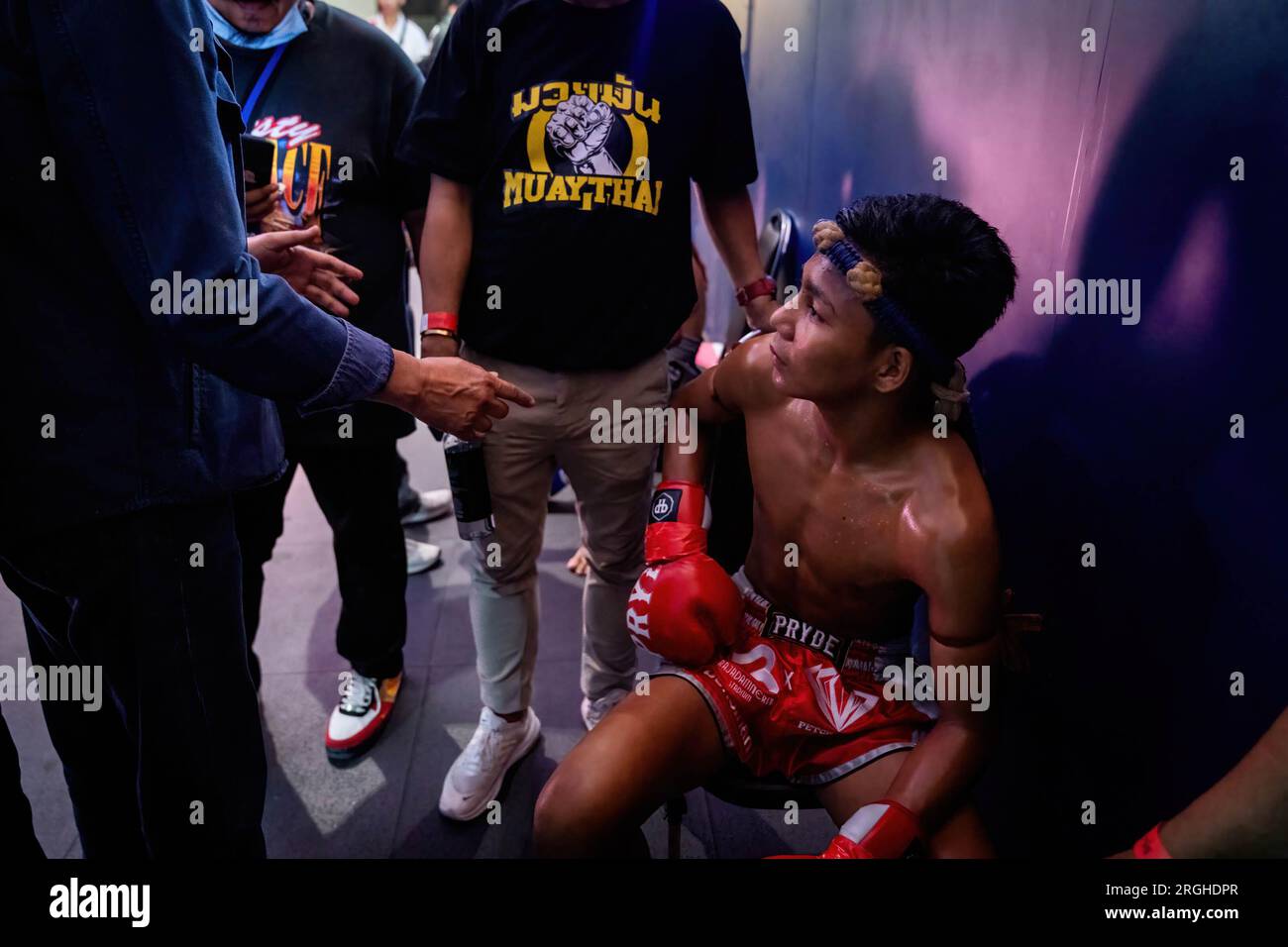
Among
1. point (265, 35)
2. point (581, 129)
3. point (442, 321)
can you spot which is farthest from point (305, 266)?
point (265, 35)

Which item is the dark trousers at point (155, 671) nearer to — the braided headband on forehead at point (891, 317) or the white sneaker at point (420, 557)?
the braided headband on forehead at point (891, 317)

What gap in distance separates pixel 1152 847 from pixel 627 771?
661mm

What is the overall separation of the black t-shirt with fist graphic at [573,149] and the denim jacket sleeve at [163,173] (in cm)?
59

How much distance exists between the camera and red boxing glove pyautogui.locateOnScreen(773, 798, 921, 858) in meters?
1.08

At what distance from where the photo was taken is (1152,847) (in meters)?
0.92

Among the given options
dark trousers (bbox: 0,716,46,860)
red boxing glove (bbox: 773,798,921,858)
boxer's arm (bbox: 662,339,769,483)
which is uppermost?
boxer's arm (bbox: 662,339,769,483)

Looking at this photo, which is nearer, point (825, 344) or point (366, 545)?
point (825, 344)

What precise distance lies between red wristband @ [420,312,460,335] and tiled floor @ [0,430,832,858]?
1059mm

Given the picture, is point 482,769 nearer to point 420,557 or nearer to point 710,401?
point 710,401

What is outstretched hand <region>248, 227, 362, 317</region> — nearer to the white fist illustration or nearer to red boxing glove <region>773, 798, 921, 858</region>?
the white fist illustration

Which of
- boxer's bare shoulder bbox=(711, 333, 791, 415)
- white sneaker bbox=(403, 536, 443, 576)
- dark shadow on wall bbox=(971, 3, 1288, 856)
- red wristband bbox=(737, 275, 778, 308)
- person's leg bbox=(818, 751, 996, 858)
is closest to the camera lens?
dark shadow on wall bbox=(971, 3, 1288, 856)

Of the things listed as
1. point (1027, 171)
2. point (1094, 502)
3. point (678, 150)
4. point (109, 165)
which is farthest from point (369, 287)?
point (1094, 502)

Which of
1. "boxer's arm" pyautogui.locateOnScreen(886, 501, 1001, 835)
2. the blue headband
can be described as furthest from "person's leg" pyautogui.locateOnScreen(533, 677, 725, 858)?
the blue headband
